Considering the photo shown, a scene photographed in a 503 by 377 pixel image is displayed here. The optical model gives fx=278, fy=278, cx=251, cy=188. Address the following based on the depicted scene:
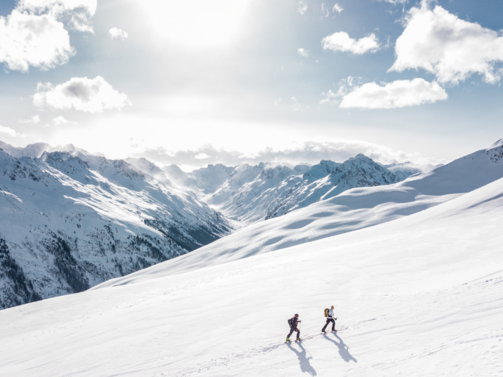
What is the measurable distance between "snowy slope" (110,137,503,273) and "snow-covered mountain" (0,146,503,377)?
4353 cm

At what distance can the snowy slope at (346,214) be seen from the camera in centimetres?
7712

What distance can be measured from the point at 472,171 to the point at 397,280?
15463cm

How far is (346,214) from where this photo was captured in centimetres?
9200

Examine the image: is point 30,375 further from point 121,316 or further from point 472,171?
point 472,171

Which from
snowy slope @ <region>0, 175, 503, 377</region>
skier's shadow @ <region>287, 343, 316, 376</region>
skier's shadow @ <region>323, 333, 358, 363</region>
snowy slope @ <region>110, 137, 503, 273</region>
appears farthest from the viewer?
snowy slope @ <region>110, 137, 503, 273</region>

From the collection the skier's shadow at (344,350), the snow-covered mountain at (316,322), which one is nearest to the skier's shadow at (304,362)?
the snow-covered mountain at (316,322)

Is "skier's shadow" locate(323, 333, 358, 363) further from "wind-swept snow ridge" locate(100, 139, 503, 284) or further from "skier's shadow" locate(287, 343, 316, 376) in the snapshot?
"wind-swept snow ridge" locate(100, 139, 503, 284)

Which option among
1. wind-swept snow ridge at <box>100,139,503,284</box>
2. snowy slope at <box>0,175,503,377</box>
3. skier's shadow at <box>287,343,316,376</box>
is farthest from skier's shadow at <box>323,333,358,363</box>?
wind-swept snow ridge at <box>100,139,503,284</box>

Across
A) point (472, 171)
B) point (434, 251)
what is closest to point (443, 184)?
point (472, 171)

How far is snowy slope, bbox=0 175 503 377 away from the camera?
11.3 meters

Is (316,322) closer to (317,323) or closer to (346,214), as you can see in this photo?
(317,323)

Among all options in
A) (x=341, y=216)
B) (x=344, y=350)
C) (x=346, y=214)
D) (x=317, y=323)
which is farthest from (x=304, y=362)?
(x=346, y=214)

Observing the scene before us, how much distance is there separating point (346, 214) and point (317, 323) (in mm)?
80591

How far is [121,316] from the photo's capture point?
24.6 metres
